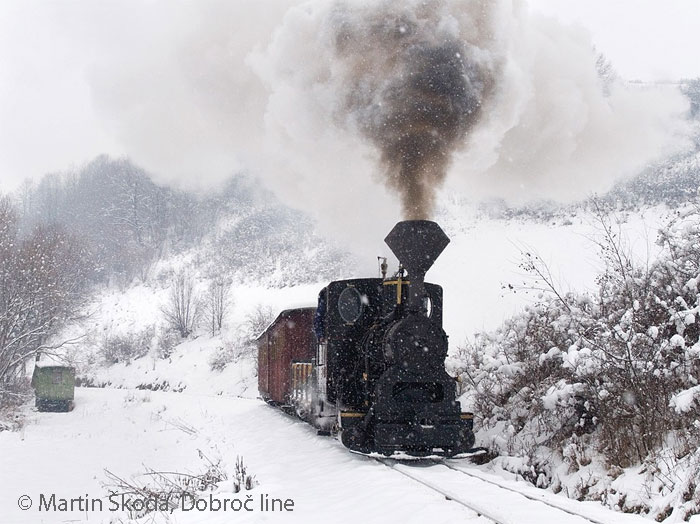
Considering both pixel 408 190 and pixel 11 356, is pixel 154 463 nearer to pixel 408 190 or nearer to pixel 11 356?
pixel 408 190

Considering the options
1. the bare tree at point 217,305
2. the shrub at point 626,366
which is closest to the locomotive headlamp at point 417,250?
the shrub at point 626,366

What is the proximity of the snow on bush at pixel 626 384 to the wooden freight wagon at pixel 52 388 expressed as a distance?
61.9 feet

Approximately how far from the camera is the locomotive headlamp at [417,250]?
7922 millimetres

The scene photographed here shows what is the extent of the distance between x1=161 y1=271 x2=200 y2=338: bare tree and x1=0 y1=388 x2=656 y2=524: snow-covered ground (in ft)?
54.8

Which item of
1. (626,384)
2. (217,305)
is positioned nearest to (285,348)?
(626,384)

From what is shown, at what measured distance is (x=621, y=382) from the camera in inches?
282

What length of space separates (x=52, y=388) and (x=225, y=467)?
15916mm

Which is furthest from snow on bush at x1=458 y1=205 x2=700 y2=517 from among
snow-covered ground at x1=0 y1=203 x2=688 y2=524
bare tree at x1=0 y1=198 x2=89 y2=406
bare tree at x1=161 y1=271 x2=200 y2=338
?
bare tree at x1=161 y1=271 x2=200 y2=338

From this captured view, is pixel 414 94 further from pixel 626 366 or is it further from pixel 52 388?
pixel 52 388

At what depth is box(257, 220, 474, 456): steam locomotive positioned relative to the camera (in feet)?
26.0

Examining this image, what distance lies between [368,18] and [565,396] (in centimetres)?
644

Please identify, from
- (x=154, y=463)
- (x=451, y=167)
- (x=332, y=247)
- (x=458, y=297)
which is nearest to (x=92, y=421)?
(x=154, y=463)

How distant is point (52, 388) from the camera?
22.6 metres

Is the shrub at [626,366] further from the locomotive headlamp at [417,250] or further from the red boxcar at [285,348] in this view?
the red boxcar at [285,348]
